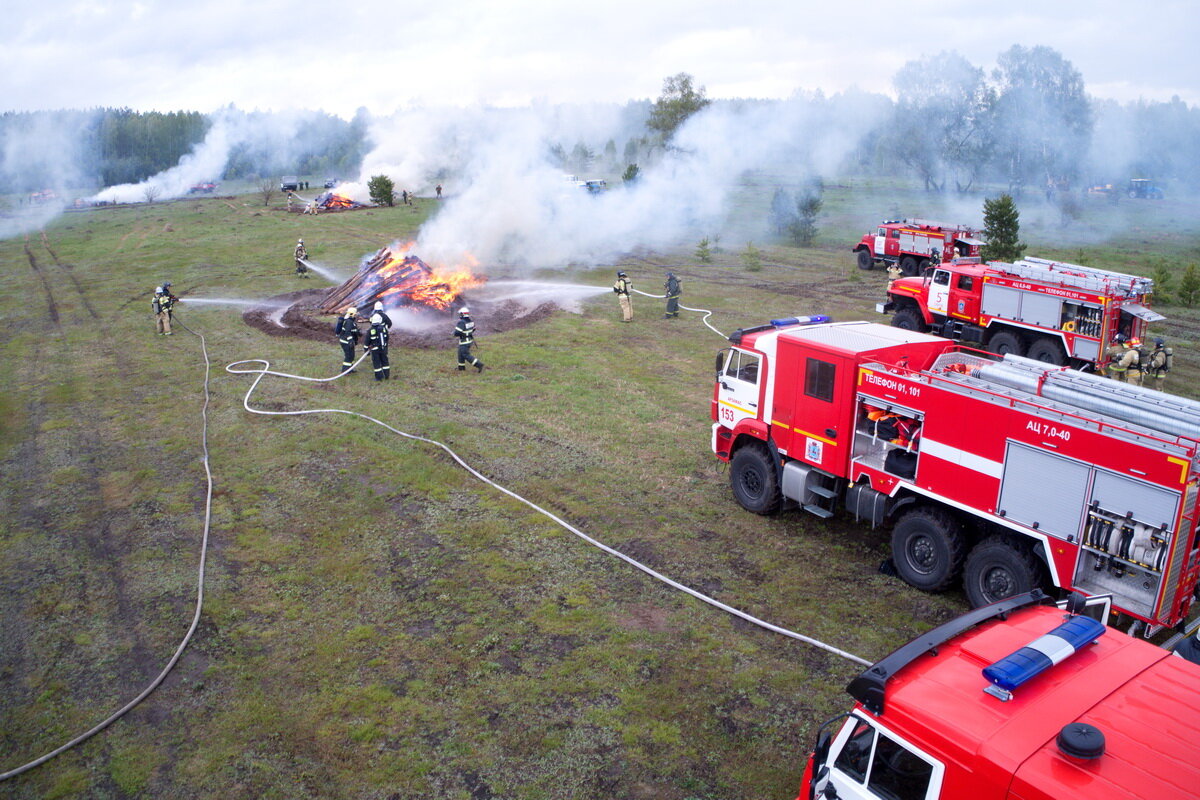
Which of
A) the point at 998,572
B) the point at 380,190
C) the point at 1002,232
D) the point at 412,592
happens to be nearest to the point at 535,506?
the point at 412,592

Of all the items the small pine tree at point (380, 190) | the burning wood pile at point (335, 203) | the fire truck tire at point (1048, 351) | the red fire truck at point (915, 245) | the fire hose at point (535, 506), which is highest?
the small pine tree at point (380, 190)

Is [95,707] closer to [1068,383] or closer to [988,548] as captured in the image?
[988,548]

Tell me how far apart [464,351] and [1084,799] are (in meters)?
15.6

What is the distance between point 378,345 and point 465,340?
6.30 ft

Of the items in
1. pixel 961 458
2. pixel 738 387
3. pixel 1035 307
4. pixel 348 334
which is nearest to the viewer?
pixel 961 458

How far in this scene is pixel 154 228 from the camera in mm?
44375

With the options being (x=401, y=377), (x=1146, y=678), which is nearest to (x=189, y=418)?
(x=401, y=377)

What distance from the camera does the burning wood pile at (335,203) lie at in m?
50.8

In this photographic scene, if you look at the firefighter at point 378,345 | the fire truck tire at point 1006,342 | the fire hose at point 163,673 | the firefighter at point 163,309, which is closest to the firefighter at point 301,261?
the firefighter at point 163,309

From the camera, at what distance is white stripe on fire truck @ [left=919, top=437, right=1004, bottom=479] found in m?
8.27

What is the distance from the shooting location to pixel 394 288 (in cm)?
2370

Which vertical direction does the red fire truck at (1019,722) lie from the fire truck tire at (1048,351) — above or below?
above

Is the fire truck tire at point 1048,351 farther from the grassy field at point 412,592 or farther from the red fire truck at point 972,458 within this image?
the red fire truck at point 972,458

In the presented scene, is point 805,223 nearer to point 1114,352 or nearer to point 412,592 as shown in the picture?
point 1114,352
